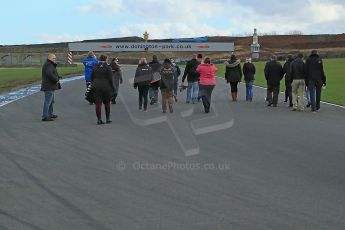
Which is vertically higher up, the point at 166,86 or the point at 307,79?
the point at 307,79

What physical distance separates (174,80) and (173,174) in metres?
9.38

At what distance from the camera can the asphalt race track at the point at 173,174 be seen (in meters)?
5.83

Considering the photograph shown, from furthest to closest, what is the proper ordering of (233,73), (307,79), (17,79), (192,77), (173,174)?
(17,79)
(233,73)
(192,77)
(307,79)
(173,174)

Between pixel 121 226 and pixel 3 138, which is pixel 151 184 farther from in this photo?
pixel 3 138

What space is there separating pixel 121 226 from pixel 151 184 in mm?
1869

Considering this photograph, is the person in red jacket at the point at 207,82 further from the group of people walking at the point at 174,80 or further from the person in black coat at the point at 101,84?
the person in black coat at the point at 101,84

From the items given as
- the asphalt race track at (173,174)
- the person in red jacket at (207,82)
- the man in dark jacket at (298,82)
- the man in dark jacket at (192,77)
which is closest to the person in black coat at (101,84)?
the asphalt race track at (173,174)

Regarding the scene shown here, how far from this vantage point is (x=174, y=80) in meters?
17.2

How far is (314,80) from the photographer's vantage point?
1705cm

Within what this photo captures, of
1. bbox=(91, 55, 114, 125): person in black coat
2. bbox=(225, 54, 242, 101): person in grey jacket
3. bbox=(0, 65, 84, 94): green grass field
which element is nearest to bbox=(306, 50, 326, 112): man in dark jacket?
bbox=(225, 54, 242, 101): person in grey jacket

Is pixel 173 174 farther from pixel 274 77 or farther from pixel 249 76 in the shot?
pixel 249 76

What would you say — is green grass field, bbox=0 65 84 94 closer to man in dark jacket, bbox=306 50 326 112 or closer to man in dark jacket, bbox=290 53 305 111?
man in dark jacket, bbox=290 53 305 111

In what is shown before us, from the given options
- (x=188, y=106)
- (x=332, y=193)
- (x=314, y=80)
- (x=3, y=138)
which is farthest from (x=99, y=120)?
(x=332, y=193)

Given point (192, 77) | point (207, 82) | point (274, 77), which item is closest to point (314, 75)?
point (274, 77)
